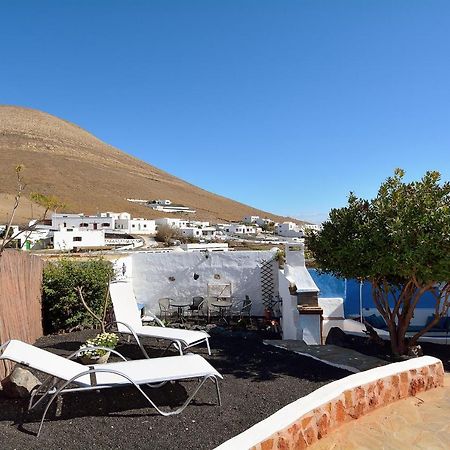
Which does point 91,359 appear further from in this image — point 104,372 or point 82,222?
point 82,222

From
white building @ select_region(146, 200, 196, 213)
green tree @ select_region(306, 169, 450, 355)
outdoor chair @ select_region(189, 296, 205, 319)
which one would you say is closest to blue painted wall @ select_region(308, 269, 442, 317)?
green tree @ select_region(306, 169, 450, 355)

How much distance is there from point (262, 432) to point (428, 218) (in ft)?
11.0

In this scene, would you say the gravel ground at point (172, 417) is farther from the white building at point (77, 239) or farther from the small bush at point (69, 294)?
the white building at point (77, 239)

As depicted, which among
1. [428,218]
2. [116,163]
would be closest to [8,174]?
[116,163]

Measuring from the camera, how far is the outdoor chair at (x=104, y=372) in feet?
10.7

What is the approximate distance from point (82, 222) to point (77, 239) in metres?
13.3

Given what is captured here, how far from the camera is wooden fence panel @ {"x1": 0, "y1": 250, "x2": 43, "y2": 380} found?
4488 millimetres

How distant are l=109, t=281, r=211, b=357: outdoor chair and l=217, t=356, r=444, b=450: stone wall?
5.53 feet

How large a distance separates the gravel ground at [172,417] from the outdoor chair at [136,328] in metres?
0.45

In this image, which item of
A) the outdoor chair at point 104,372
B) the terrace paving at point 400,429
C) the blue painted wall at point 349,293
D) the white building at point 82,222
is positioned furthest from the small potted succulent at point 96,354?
the white building at point 82,222

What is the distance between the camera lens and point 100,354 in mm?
4484

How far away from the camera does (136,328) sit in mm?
5508

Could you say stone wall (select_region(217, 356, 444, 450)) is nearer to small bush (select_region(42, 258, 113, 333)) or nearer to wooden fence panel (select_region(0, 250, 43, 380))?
wooden fence panel (select_region(0, 250, 43, 380))

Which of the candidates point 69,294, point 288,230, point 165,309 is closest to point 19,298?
point 69,294
